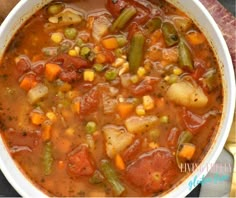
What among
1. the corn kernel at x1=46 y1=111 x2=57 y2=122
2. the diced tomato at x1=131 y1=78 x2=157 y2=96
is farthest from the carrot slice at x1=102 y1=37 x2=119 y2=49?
the corn kernel at x1=46 y1=111 x2=57 y2=122

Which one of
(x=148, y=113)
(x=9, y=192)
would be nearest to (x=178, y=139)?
(x=148, y=113)

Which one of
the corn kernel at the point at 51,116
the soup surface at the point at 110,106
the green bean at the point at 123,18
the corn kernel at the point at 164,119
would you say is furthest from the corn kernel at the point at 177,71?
the corn kernel at the point at 51,116

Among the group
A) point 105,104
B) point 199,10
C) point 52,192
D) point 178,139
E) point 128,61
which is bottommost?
point 52,192

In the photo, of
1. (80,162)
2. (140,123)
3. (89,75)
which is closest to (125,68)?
(89,75)

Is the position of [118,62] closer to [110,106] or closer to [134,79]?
[134,79]

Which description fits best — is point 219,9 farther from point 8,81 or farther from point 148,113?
point 8,81

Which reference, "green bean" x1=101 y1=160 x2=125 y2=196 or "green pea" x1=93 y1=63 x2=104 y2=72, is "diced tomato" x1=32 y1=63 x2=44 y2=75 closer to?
"green pea" x1=93 y1=63 x2=104 y2=72
